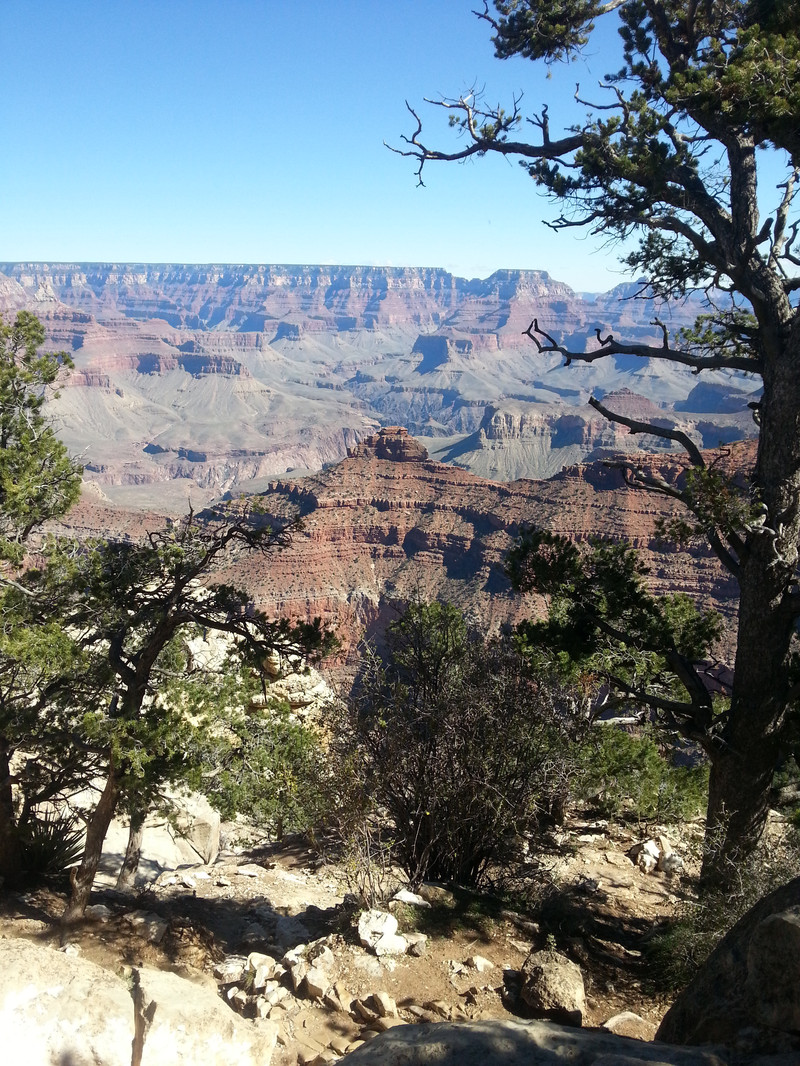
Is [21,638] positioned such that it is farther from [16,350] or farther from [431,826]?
[431,826]

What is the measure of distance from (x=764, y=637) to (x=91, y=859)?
278 inches

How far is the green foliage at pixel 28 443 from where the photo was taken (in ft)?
25.0

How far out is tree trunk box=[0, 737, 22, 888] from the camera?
26.7ft

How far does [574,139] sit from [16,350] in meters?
6.59

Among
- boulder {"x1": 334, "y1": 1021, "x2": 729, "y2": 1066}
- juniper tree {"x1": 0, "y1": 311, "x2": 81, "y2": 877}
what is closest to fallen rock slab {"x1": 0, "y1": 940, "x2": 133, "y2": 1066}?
boulder {"x1": 334, "y1": 1021, "x2": 729, "y2": 1066}

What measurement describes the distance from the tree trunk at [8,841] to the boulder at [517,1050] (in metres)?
5.60

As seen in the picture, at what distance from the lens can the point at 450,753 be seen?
7.95 metres

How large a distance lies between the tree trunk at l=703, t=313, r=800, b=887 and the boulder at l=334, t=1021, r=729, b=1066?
3854 mm

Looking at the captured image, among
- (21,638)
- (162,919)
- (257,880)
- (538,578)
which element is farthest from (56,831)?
(538,578)

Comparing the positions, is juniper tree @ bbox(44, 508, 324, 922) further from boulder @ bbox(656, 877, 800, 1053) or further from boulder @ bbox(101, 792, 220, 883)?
boulder @ bbox(101, 792, 220, 883)

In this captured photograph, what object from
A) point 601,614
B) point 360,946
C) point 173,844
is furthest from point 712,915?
point 173,844

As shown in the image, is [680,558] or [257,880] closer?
[257,880]

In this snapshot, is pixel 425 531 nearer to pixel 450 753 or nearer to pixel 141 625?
pixel 450 753

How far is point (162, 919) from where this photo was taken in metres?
7.98
